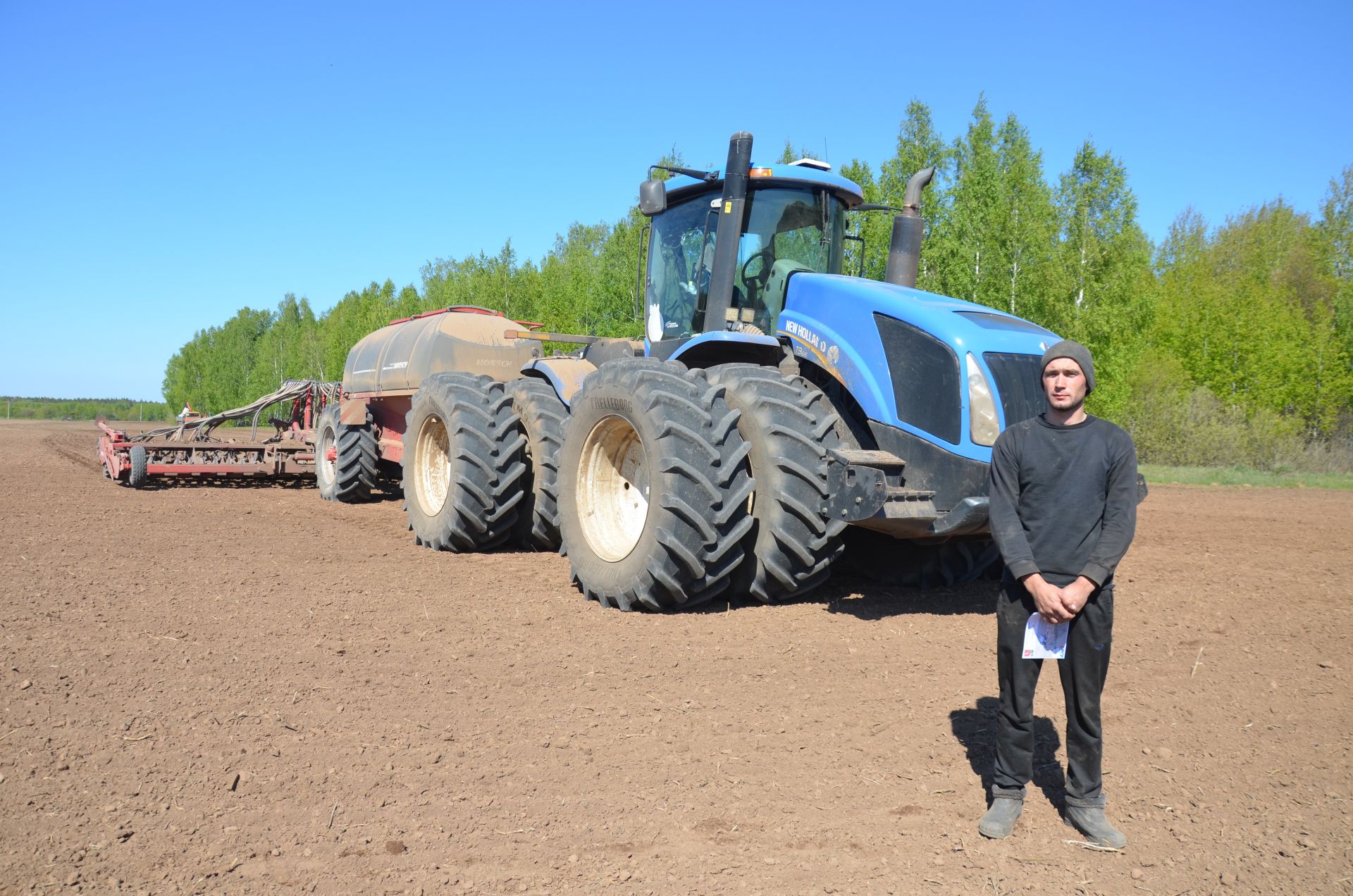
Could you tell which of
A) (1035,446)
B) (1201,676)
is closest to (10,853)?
(1035,446)

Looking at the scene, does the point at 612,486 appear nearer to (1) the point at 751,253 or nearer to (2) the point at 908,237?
(1) the point at 751,253

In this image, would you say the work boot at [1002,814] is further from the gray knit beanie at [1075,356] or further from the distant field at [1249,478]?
the distant field at [1249,478]

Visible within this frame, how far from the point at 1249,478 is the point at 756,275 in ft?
56.8

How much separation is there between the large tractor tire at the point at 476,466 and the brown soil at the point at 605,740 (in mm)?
809

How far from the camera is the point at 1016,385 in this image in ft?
18.3

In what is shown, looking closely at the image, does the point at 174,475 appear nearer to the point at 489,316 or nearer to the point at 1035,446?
the point at 489,316

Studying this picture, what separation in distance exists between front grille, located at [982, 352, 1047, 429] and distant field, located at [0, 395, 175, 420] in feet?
226

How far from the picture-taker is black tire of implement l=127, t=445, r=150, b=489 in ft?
43.6

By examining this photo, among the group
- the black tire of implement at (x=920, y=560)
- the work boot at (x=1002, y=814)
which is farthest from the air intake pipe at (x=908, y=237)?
the work boot at (x=1002, y=814)

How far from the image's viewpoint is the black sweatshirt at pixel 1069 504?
3.28 meters

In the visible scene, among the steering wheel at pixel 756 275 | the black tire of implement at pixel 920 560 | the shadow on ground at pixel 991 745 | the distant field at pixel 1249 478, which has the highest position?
the steering wheel at pixel 756 275

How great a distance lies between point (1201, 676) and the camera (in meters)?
5.25

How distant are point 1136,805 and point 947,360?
2.67 meters

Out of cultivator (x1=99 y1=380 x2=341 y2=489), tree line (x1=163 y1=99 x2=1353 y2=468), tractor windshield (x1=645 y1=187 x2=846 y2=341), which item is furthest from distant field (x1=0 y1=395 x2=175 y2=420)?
tractor windshield (x1=645 y1=187 x2=846 y2=341)
